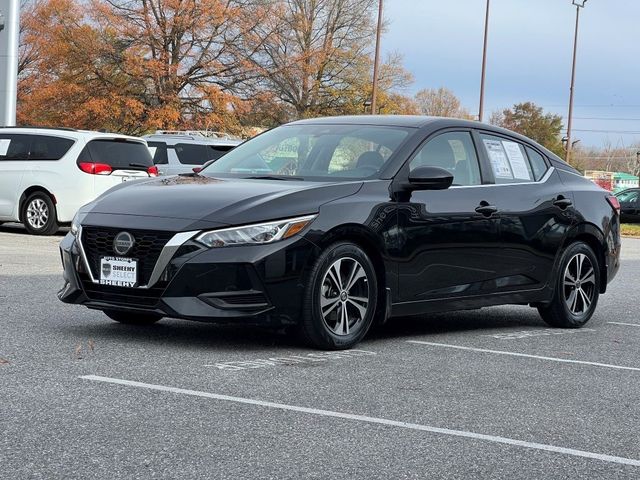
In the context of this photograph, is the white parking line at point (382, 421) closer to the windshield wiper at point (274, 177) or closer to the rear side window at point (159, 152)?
the windshield wiper at point (274, 177)

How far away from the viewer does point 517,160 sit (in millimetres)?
9461

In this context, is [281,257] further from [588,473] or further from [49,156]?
[49,156]

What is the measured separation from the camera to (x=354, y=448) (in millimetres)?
4973

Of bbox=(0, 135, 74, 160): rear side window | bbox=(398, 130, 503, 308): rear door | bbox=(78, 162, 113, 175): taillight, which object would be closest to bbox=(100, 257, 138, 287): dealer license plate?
bbox=(398, 130, 503, 308): rear door

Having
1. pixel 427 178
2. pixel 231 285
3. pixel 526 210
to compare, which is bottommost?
pixel 231 285

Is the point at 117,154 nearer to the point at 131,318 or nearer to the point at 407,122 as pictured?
the point at 131,318

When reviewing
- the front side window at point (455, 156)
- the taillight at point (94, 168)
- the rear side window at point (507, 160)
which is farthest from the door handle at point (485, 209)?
the taillight at point (94, 168)

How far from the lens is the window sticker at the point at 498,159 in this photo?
29.9ft

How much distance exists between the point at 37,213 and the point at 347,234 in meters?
12.7

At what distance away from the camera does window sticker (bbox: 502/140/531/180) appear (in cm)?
938

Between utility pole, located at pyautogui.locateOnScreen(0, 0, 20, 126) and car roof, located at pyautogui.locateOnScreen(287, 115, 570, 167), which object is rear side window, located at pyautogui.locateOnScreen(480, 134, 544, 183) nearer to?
car roof, located at pyautogui.locateOnScreen(287, 115, 570, 167)

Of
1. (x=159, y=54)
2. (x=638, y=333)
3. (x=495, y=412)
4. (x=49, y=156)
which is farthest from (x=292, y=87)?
(x=495, y=412)

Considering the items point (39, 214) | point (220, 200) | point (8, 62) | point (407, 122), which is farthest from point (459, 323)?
point (8, 62)

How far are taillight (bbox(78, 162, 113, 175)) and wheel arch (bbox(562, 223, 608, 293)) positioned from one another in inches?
434
